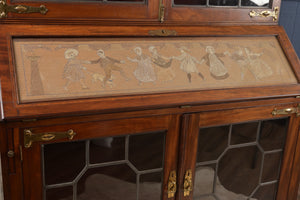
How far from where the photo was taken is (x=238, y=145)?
194 cm

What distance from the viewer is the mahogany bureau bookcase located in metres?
1.49

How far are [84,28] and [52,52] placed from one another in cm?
23

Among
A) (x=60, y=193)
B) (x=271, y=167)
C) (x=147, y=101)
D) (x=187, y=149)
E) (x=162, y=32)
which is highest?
(x=162, y=32)

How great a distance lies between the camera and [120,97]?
157 cm

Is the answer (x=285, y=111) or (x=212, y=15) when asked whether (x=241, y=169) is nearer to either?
(x=285, y=111)

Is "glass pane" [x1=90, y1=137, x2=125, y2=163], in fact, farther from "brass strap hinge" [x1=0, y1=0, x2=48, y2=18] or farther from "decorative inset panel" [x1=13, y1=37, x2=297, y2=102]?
"brass strap hinge" [x1=0, y1=0, x2=48, y2=18]

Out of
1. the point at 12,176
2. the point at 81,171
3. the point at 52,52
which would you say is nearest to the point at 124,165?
the point at 81,171

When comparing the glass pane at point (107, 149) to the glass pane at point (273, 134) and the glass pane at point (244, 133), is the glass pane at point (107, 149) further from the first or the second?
the glass pane at point (273, 134)

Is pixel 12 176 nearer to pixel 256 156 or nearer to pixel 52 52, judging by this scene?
pixel 52 52

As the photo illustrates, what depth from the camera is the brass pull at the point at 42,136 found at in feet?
4.69

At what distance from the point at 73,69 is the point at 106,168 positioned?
494 mm

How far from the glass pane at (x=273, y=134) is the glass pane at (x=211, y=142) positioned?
0.25m

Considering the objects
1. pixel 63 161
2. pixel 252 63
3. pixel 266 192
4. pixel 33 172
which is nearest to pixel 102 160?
pixel 63 161

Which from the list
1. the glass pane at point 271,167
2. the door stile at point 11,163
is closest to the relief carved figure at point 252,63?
the glass pane at point 271,167
